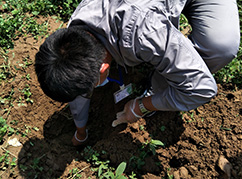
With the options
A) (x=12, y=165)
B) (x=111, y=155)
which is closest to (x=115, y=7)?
(x=111, y=155)

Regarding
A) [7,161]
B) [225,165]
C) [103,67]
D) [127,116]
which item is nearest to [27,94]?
[7,161]

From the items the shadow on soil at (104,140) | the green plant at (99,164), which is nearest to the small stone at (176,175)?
the shadow on soil at (104,140)

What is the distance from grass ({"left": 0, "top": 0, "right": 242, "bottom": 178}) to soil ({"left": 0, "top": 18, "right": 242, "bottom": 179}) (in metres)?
0.03

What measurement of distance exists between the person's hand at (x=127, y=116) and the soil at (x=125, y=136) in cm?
9

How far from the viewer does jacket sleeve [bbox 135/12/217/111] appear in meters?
1.50

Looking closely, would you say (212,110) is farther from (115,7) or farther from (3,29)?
(3,29)

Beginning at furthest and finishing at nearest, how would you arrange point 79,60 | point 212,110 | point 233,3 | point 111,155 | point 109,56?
point 212,110 < point 111,155 < point 233,3 < point 109,56 < point 79,60

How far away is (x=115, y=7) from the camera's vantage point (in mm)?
1541

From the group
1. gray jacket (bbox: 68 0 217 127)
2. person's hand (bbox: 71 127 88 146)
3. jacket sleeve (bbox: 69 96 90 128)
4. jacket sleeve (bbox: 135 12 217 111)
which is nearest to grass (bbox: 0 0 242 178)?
person's hand (bbox: 71 127 88 146)

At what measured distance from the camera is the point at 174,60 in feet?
5.21

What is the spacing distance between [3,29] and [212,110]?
7.74ft

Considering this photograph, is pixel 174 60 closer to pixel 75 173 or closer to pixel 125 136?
pixel 125 136

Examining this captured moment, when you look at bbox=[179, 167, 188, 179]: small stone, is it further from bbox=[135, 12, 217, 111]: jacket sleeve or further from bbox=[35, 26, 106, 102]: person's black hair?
bbox=[35, 26, 106, 102]: person's black hair

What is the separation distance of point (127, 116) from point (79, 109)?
17.6 inches
